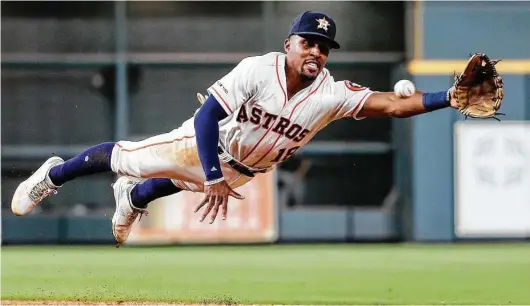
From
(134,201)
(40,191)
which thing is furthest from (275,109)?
(40,191)

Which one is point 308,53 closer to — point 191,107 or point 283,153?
point 283,153

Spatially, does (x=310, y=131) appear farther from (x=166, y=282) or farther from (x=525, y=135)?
(x=525, y=135)

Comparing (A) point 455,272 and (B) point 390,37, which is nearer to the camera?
(A) point 455,272

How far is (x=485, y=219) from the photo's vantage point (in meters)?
14.0

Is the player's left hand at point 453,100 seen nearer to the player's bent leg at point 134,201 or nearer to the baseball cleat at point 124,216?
the player's bent leg at point 134,201

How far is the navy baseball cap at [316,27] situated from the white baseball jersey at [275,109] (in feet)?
0.91

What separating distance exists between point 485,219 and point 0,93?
6.26 meters

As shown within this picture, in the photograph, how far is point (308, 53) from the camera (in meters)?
6.64

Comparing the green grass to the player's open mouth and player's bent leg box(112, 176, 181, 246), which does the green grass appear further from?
the player's open mouth

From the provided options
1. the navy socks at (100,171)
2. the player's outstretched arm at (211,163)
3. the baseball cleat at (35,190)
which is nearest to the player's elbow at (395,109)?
the player's outstretched arm at (211,163)

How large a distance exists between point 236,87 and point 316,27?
573 millimetres

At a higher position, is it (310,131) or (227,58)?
(227,58)

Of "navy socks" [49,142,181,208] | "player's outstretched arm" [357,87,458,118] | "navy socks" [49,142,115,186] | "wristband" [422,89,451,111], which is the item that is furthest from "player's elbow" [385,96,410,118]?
"navy socks" [49,142,115,186]

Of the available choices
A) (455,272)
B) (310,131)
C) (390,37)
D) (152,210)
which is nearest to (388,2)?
(390,37)
